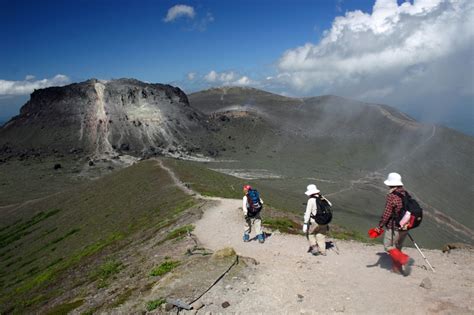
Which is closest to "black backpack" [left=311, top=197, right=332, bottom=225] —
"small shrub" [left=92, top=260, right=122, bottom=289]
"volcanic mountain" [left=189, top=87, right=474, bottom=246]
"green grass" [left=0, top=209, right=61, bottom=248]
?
"small shrub" [left=92, top=260, right=122, bottom=289]

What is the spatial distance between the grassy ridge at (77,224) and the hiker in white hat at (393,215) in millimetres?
22229

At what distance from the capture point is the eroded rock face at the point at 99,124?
171 meters

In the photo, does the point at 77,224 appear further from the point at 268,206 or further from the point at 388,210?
the point at 388,210

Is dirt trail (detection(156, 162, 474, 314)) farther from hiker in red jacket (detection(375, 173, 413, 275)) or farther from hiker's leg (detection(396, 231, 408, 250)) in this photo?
hiker's leg (detection(396, 231, 408, 250))

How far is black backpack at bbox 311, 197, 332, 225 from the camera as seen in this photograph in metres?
19.1

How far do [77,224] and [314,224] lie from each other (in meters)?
46.6

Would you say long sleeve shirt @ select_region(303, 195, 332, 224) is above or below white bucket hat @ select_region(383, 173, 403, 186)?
below

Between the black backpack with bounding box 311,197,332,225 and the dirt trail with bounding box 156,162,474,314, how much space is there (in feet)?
6.58

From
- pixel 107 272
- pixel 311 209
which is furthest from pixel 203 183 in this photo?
pixel 311 209

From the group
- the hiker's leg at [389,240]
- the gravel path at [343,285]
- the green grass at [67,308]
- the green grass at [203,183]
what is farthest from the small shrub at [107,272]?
the green grass at [203,183]

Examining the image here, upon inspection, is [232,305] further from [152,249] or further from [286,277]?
[152,249]

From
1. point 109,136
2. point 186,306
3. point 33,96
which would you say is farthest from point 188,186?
point 33,96

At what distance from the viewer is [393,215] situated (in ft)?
53.5

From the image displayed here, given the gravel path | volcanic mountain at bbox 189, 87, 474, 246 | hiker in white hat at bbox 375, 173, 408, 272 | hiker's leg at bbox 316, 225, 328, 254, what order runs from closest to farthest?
the gravel path
hiker in white hat at bbox 375, 173, 408, 272
hiker's leg at bbox 316, 225, 328, 254
volcanic mountain at bbox 189, 87, 474, 246
